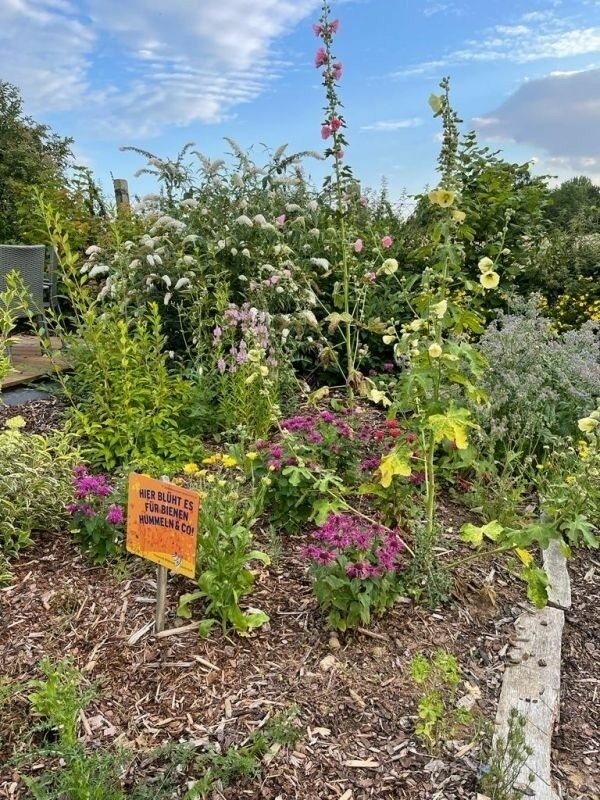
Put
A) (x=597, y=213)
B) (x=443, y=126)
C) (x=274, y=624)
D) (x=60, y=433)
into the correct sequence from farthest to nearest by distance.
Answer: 1. (x=597, y=213)
2. (x=60, y=433)
3. (x=443, y=126)
4. (x=274, y=624)

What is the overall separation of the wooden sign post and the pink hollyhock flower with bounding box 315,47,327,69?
3.07 meters

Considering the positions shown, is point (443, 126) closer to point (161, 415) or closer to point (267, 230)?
point (161, 415)

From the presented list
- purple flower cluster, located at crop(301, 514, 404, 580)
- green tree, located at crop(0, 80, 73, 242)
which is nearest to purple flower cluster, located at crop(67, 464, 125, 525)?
purple flower cluster, located at crop(301, 514, 404, 580)

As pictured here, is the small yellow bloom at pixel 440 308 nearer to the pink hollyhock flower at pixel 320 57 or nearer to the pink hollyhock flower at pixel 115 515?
the pink hollyhock flower at pixel 115 515

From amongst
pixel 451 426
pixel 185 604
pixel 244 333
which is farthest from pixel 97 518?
pixel 244 333

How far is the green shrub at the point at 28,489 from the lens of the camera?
275 centimetres

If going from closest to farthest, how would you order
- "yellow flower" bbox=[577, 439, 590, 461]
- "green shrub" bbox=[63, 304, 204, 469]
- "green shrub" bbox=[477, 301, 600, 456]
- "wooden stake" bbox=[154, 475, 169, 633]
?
1. "wooden stake" bbox=[154, 475, 169, 633]
2. "yellow flower" bbox=[577, 439, 590, 461]
3. "green shrub" bbox=[63, 304, 204, 469]
4. "green shrub" bbox=[477, 301, 600, 456]

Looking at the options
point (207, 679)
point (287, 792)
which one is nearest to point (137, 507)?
point (207, 679)

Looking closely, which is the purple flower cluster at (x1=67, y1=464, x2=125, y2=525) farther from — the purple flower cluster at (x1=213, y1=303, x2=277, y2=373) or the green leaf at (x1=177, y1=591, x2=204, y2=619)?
the purple flower cluster at (x1=213, y1=303, x2=277, y2=373)

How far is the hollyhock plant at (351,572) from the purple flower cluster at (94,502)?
824mm

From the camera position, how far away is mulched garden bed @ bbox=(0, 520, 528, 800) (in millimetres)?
1894

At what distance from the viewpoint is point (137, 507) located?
7.22ft

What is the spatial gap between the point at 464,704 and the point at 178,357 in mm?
3316

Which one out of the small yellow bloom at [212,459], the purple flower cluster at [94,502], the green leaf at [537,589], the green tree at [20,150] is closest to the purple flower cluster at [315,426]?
the small yellow bloom at [212,459]
